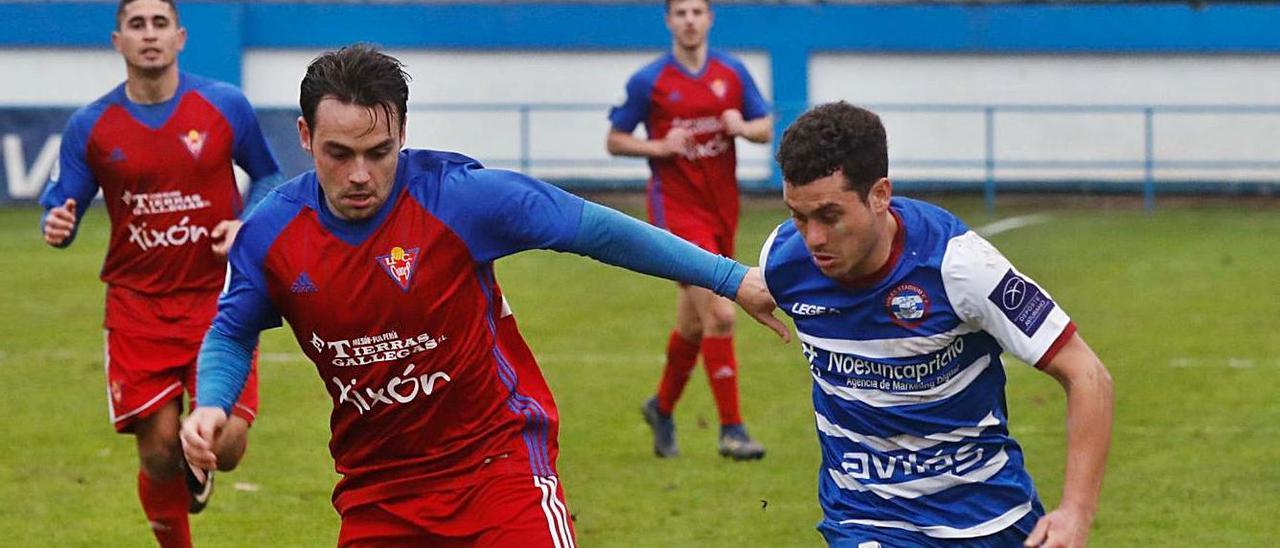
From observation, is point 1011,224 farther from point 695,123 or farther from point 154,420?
point 154,420

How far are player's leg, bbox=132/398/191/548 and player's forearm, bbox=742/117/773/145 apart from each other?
3.32 meters

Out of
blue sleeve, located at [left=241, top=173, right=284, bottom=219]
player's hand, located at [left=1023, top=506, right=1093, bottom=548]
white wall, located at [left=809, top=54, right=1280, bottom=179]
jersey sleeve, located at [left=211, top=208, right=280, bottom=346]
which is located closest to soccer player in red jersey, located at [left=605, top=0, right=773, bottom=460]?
blue sleeve, located at [left=241, top=173, right=284, bottom=219]

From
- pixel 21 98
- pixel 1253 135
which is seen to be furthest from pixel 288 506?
pixel 21 98

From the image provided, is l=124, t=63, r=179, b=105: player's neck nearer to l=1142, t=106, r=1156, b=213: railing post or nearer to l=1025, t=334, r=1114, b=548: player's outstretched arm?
l=1025, t=334, r=1114, b=548: player's outstretched arm

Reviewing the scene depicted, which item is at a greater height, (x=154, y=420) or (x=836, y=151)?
(x=836, y=151)

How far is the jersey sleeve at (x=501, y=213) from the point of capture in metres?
4.69

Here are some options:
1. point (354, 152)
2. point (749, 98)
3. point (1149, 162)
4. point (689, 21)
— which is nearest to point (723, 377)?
point (749, 98)

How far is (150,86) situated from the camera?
7.15 metres

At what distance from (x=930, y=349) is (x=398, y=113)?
1.38 meters

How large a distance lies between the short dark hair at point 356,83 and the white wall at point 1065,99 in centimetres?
2118

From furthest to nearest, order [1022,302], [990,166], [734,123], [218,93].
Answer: [990,166] → [734,123] → [218,93] → [1022,302]

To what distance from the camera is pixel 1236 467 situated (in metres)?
8.84

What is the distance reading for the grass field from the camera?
25.9 feet

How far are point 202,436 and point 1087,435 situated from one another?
1.96 m
